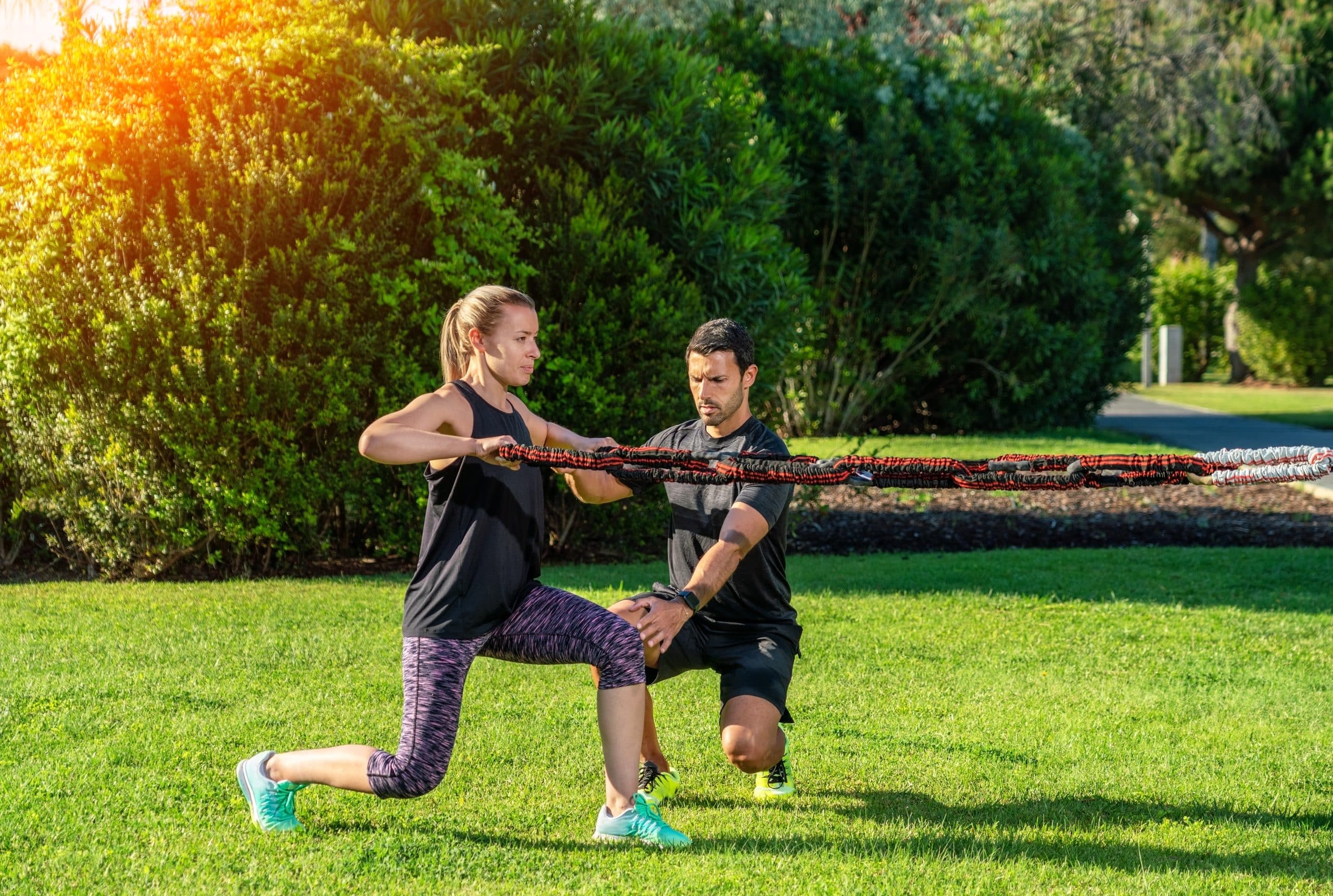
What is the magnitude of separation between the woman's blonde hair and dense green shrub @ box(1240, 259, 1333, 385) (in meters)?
34.0

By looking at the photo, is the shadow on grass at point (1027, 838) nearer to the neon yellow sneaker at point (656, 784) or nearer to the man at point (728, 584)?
the neon yellow sneaker at point (656, 784)

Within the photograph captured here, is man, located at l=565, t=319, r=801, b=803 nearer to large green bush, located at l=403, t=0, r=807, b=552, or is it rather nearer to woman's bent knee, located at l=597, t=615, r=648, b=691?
woman's bent knee, located at l=597, t=615, r=648, b=691

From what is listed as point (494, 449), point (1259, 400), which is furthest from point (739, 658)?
point (1259, 400)

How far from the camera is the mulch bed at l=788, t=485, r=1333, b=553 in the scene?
35.9 ft

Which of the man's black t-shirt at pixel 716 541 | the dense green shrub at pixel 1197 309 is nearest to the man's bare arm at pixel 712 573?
the man's black t-shirt at pixel 716 541

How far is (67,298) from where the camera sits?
8.33 m

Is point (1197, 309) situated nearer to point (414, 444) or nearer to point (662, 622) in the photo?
point (662, 622)

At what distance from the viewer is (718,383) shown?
4277 millimetres

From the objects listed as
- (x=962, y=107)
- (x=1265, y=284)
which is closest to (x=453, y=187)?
(x=962, y=107)

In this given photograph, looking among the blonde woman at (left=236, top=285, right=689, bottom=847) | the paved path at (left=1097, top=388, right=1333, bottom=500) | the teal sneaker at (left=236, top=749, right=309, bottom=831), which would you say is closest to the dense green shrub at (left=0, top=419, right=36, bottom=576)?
the teal sneaker at (left=236, top=749, right=309, bottom=831)

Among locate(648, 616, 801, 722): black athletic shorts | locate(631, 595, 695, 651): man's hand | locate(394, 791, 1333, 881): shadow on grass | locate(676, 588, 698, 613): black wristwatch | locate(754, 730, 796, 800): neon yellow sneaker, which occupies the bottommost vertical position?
locate(394, 791, 1333, 881): shadow on grass

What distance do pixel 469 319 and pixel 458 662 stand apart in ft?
3.37

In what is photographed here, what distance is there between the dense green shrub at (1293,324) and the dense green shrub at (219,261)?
3058cm

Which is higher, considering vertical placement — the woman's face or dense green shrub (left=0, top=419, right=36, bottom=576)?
the woman's face
